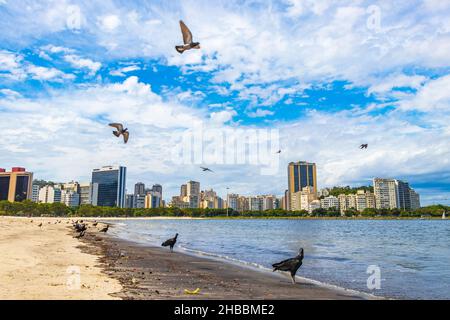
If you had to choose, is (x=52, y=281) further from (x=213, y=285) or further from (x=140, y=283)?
(x=213, y=285)

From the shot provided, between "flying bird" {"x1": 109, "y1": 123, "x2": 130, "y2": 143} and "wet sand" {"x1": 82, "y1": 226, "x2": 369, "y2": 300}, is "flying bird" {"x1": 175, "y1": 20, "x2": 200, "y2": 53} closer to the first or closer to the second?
"flying bird" {"x1": 109, "y1": 123, "x2": 130, "y2": 143}

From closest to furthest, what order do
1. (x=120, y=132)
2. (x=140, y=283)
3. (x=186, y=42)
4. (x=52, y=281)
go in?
(x=52, y=281), (x=140, y=283), (x=186, y=42), (x=120, y=132)

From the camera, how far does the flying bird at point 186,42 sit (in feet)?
41.9

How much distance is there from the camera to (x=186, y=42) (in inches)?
511

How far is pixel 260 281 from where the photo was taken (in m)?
15.3

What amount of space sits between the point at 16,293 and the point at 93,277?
12.2 ft

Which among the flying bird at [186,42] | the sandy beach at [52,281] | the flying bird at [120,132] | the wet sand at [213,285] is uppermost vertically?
the flying bird at [186,42]

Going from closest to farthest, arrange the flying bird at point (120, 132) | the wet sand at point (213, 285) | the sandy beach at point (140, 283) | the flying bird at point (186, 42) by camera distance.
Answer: the sandy beach at point (140, 283), the wet sand at point (213, 285), the flying bird at point (186, 42), the flying bird at point (120, 132)

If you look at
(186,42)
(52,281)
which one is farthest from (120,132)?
(52,281)

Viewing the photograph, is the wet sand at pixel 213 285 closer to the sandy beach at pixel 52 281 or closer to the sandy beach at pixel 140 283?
the sandy beach at pixel 140 283


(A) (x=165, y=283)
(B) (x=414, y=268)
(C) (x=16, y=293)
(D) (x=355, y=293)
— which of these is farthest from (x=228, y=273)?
(B) (x=414, y=268)

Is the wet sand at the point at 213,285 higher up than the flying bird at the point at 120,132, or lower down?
lower down

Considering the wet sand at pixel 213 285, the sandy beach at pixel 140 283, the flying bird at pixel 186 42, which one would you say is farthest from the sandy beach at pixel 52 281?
the flying bird at pixel 186 42
